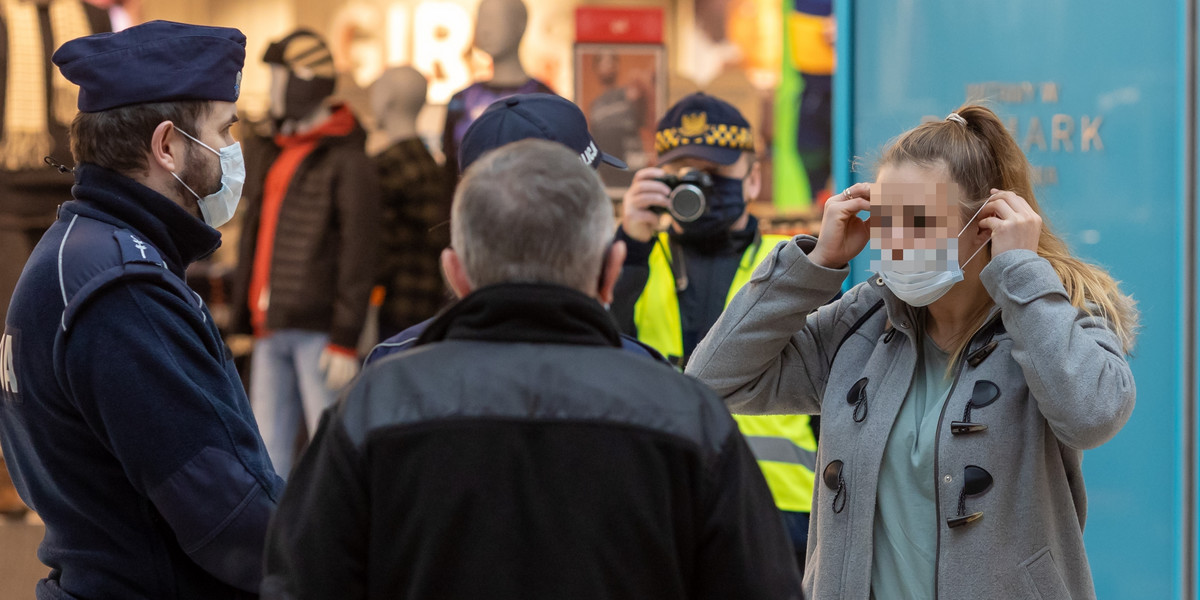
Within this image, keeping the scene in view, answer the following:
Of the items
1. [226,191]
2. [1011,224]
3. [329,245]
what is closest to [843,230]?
[1011,224]

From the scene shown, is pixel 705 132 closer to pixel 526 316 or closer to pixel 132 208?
pixel 132 208

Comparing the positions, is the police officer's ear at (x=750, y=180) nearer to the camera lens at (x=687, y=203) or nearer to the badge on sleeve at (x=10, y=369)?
the camera lens at (x=687, y=203)

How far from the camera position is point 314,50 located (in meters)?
5.04

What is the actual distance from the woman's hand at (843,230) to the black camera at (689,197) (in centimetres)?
119

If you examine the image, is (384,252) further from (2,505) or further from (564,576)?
(564,576)

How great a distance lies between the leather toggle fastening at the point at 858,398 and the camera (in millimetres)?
1875

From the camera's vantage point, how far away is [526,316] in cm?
127

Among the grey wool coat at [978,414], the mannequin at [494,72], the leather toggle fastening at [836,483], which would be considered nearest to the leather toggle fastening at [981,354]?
the grey wool coat at [978,414]

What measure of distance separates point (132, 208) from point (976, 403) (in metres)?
1.37

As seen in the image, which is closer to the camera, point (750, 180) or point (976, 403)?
point (976, 403)

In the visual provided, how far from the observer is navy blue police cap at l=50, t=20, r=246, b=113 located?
1941 millimetres

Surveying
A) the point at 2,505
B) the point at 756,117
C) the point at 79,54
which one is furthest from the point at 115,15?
the point at 79,54

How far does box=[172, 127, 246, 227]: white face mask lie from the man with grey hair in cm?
94

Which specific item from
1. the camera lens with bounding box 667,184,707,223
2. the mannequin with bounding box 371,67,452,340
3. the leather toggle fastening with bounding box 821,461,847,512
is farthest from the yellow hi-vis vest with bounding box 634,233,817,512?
the mannequin with bounding box 371,67,452,340
